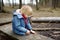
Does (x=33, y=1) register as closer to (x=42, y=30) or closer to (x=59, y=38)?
(x=42, y=30)

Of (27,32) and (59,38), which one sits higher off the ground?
(27,32)

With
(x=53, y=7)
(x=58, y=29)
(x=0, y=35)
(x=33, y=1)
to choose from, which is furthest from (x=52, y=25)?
(x=33, y=1)

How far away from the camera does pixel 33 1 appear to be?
905 centimetres

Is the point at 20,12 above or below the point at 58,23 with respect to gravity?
above

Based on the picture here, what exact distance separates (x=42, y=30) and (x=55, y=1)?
179 inches

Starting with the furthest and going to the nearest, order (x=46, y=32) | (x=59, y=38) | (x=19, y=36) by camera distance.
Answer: (x=46, y=32)
(x=59, y=38)
(x=19, y=36)

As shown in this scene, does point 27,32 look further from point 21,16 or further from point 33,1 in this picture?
point 33,1

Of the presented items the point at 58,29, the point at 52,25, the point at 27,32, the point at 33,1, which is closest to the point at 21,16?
the point at 27,32

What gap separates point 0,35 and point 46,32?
1078mm

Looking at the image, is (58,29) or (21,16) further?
(58,29)

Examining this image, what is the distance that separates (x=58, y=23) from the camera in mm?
4629

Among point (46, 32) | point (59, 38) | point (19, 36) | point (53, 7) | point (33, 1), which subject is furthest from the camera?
point (33, 1)

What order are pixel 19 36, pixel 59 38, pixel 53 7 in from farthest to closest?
pixel 53 7 < pixel 59 38 < pixel 19 36

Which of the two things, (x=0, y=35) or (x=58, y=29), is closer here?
(x=0, y=35)
